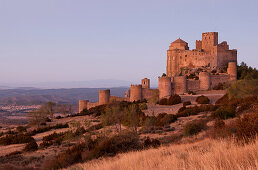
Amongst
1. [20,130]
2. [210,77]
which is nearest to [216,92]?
[210,77]

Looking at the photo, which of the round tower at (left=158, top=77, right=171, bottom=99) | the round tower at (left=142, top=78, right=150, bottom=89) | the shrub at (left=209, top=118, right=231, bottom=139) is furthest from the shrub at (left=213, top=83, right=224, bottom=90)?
the shrub at (left=209, top=118, right=231, bottom=139)

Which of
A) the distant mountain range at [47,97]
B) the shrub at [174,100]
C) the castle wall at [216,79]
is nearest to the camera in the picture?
the shrub at [174,100]

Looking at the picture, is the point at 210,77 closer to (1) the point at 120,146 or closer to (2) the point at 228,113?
(2) the point at 228,113

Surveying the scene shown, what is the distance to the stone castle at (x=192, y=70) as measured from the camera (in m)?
35.8

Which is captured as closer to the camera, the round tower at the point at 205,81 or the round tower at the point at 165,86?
the round tower at the point at 165,86

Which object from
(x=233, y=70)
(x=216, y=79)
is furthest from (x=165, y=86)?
(x=233, y=70)

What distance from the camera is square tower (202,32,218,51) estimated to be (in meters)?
44.6

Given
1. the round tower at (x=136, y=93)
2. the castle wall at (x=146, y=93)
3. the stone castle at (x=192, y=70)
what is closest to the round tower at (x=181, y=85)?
the stone castle at (x=192, y=70)

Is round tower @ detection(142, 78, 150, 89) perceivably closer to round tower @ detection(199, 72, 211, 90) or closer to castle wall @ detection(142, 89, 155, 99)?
castle wall @ detection(142, 89, 155, 99)

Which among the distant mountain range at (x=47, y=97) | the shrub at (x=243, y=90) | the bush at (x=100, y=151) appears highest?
the shrub at (x=243, y=90)

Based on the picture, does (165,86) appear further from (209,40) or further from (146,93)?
(209,40)

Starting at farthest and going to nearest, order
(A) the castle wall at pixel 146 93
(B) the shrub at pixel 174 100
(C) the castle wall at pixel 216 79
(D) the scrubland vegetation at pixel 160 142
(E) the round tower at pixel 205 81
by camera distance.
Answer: (A) the castle wall at pixel 146 93, (C) the castle wall at pixel 216 79, (E) the round tower at pixel 205 81, (B) the shrub at pixel 174 100, (D) the scrubland vegetation at pixel 160 142

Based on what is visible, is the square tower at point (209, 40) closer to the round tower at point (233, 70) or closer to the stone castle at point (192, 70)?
the stone castle at point (192, 70)

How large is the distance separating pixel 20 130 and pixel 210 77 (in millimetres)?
26278
